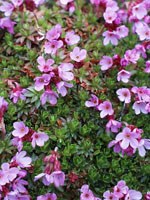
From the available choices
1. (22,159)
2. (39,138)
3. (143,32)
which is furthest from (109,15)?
(22,159)

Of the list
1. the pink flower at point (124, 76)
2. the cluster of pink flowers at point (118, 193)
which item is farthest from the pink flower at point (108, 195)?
the pink flower at point (124, 76)

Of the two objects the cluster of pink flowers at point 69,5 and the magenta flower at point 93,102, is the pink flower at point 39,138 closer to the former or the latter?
the magenta flower at point 93,102

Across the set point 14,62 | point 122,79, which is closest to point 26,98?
point 14,62

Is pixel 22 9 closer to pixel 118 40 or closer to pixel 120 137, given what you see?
pixel 118 40

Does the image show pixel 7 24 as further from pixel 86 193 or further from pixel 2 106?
pixel 86 193

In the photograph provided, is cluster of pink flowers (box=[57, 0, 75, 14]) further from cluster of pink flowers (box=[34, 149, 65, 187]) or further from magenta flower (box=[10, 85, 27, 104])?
cluster of pink flowers (box=[34, 149, 65, 187])
